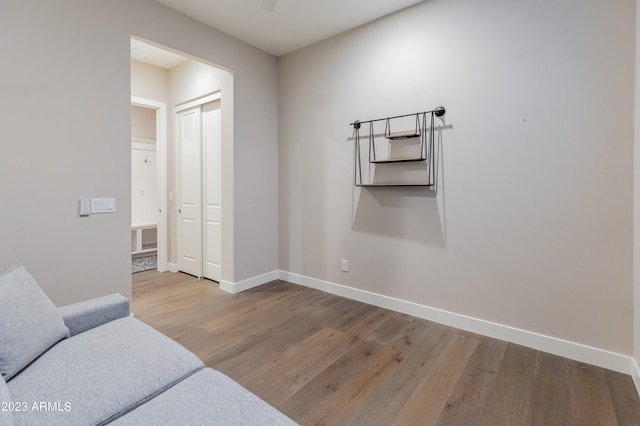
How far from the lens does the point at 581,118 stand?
2.19 meters

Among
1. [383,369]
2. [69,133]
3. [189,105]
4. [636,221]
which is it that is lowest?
[383,369]

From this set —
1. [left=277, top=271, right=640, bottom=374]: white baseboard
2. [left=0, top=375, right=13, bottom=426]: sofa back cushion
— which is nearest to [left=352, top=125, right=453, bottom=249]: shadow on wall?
[left=277, top=271, right=640, bottom=374]: white baseboard

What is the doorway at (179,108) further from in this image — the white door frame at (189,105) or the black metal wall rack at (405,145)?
the black metal wall rack at (405,145)

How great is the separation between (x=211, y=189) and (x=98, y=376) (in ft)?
10.1

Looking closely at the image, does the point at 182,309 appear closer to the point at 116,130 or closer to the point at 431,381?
the point at 116,130

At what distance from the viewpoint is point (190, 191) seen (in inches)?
173

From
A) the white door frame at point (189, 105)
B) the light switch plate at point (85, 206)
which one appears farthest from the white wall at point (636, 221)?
the light switch plate at point (85, 206)

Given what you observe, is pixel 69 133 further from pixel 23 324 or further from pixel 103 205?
pixel 23 324

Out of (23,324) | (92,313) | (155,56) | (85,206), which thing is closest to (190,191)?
(155,56)

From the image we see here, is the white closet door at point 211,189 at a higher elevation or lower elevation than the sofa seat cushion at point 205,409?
higher

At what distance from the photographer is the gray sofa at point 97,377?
3.43ft

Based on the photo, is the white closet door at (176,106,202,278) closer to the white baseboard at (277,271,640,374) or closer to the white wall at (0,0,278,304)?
the white wall at (0,0,278,304)

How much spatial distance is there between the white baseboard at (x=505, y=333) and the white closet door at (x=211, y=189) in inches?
62.4

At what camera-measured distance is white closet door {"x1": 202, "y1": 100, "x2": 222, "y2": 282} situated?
4031mm
